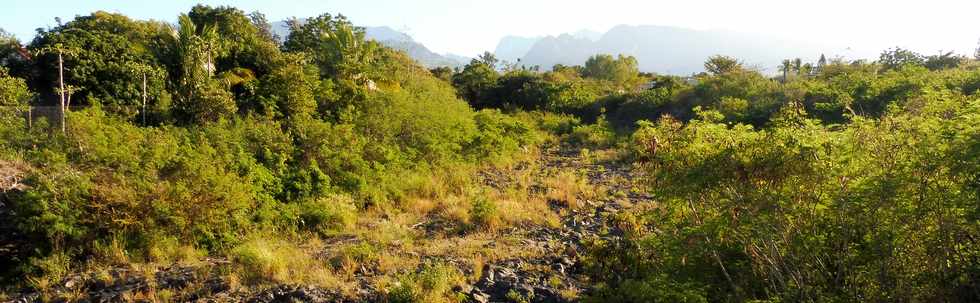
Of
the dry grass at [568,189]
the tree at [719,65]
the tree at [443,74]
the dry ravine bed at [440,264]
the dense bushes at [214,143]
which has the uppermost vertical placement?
the tree at [719,65]

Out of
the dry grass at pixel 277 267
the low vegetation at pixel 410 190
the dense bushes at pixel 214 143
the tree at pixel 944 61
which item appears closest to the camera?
the low vegetation at pixel 410 190

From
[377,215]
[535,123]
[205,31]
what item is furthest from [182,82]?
[535,123]

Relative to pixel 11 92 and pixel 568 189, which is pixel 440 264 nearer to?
pixel 568 189

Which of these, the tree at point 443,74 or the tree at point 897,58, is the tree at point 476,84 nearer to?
the tree at point 443,74

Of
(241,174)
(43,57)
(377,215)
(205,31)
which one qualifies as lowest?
(377,215)

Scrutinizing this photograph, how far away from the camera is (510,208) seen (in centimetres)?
1134

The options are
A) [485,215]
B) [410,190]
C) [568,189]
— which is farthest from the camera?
[568,189]

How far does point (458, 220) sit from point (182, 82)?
860cm

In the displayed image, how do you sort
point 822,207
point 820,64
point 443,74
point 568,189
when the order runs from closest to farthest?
1. point 822,207
2. point 568,189
3. point 443,74
4. point 820,64

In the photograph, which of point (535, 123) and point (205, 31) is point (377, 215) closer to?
point (205, 31)

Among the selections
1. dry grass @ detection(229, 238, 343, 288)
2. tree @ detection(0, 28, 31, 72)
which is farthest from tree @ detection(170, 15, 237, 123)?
dry grass @ detection(229, 238, 343, 288)

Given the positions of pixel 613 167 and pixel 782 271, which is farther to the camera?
pixel 613 167

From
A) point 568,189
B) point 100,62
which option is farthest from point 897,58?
point 100,62

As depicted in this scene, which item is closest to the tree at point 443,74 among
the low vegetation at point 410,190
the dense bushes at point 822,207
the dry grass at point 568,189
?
the low vegetation at point 410,190
